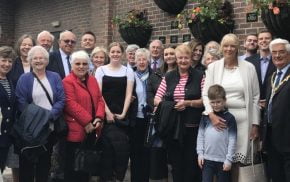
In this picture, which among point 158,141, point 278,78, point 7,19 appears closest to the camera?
point 278,78

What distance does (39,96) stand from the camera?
4.45 metres

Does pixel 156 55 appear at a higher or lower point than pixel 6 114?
higher

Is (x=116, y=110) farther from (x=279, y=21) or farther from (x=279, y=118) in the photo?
(x=279, y=21)

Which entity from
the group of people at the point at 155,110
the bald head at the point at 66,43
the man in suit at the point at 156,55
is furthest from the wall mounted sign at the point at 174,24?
the bald head at the point at 66,43

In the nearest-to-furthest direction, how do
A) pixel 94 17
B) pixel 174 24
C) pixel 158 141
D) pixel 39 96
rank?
pixel 39 96 < pixel 158 141 < pixel 174 24 < pixel 94 17

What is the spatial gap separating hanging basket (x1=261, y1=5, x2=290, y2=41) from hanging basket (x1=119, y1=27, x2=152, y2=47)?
2.70 m

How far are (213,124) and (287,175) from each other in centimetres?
80

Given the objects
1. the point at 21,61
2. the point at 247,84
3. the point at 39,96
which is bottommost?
the point at 39,96

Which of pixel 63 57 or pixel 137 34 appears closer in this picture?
pixel 63 57

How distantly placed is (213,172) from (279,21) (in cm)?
211

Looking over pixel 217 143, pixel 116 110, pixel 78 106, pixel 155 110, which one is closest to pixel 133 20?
pixel 116 110

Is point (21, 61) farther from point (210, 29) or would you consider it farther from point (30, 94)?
point (210, 29)

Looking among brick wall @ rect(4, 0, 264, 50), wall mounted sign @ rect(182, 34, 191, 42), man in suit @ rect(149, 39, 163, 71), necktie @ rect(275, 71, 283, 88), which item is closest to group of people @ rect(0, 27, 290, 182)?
necktie @ rect(275, 71, 283, 88)

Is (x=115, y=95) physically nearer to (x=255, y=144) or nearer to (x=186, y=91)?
(x=186, y=91)
